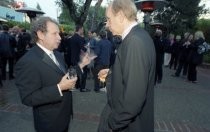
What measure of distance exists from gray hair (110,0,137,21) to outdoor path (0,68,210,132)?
4031mm

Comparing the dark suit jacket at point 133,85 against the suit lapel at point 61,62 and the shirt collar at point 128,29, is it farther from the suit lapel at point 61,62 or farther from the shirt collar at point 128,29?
the suit lapel at point 61,62

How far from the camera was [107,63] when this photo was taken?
443 inches

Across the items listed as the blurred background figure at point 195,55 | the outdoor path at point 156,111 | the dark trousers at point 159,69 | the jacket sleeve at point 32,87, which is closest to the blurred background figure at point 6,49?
the outdoor path at point 156,111

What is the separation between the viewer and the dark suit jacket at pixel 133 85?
2.79 m

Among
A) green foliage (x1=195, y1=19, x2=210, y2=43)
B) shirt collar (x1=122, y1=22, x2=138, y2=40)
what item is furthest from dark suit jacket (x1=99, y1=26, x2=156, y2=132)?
green foliage (x1=195, y1=19, x2=210, y2=43)

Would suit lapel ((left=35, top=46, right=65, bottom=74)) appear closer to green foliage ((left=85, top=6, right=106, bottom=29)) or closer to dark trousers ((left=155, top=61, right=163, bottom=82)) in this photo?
dark trousers ((left=155, top=61, right=163, bottom=82))

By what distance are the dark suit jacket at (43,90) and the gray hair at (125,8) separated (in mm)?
1042

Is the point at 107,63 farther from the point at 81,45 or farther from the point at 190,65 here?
the point at 190,65

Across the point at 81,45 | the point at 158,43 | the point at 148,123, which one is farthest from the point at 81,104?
the point at 148,123

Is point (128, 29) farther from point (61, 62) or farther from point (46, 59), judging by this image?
point (61, 62)

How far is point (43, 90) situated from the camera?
Answer: 356cm

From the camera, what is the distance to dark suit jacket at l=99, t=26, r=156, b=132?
9.16 feet

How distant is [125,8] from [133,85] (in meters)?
0.65

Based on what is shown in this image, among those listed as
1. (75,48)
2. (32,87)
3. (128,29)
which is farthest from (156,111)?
(128,29)
